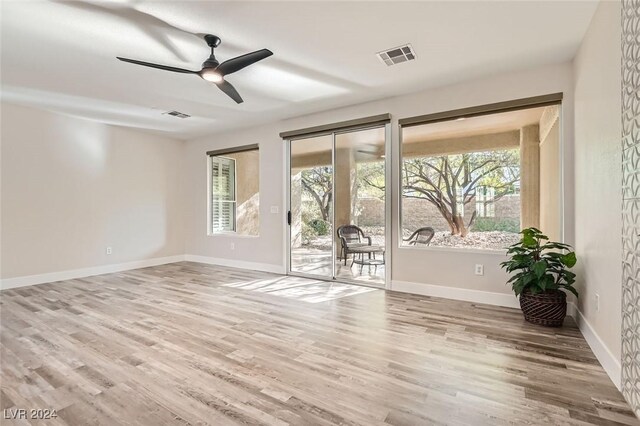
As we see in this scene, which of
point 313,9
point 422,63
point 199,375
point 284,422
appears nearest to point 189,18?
point 313,9

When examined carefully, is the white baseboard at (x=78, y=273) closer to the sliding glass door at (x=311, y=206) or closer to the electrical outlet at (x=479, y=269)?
the sliding glass door at (x=311, y=206)

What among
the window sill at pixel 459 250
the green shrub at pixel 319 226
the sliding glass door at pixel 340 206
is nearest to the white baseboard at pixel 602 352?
the window sill at pixel 459 250

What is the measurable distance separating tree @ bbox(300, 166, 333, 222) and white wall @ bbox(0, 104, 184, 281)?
3359 millimetres

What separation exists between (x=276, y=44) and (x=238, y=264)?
419cm

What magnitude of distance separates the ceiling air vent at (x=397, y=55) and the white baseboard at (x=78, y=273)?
5689mm

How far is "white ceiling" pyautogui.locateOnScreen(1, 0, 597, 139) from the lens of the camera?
2.31 m

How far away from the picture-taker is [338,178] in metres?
4.83

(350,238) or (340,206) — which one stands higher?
(340,206)

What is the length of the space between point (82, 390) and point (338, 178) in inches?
151

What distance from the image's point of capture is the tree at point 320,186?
Result: 16.1ft

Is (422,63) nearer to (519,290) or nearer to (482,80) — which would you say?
(482,80)

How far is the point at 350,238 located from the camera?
4.76 meters

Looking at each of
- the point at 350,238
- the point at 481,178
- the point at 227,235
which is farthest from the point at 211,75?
the point at 227,235

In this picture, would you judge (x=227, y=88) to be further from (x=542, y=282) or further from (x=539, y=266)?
(x=542, y=282)
